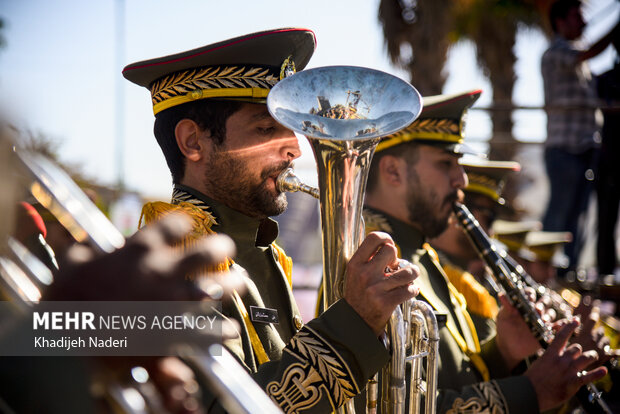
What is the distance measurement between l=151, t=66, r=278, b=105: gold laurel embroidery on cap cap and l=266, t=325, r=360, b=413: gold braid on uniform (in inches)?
36.2

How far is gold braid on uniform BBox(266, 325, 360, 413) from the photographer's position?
172 cm

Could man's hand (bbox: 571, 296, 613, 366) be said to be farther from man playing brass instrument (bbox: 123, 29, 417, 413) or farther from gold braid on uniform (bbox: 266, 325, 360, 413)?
gold braid on uniform (bbox: 266, 325, 360, 413)

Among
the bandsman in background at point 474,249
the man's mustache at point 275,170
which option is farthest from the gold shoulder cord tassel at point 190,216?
the bandsman in background at point 474,249

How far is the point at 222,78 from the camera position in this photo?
2.22 meters

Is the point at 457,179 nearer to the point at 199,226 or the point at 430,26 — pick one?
the point at 199,226

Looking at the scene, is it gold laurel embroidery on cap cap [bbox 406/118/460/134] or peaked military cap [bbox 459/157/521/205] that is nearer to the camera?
gold laurel embroidery on cap cap [bbox 406/118/460/134]

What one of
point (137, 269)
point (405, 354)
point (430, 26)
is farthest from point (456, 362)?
point (430, 26)

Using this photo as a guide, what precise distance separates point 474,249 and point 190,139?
7.52 feet

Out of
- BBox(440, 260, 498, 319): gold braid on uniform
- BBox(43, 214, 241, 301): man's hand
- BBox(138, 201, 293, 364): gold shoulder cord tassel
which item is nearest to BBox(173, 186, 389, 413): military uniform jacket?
BBox(138, 201, 293, 364): gold shoulder cord tassel

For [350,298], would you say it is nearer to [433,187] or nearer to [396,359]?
[396,359]

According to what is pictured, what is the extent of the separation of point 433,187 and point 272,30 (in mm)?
1609

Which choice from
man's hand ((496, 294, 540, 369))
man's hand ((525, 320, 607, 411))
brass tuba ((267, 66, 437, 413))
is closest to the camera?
brass tuba ((267, 66, 437, 413))

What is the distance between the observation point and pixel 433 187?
3.52m

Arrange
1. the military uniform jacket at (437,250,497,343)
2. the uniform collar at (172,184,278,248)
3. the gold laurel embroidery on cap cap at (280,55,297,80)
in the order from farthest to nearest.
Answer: the military uniform jacket at (437,250,497,343) → the gold laurel embroidery on cap cap at (280,55,297,80) → the uniform collar at (172,184,278,248)
